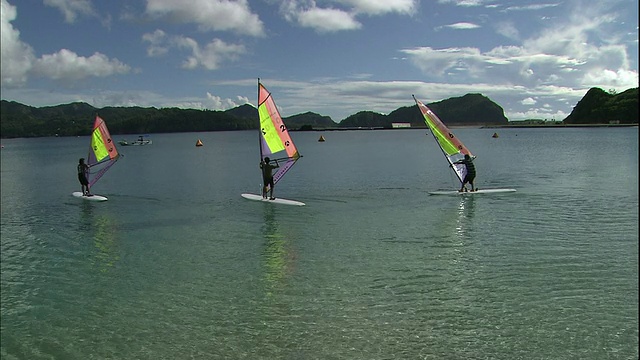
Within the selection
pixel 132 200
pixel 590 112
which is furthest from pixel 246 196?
pixel 590 112

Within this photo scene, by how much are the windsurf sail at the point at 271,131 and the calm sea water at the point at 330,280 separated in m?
2.96

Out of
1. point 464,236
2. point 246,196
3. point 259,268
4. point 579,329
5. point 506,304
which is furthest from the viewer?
point 246,196

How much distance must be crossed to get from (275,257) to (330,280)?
2.67 metres

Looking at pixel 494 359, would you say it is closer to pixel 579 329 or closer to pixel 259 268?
pixel 579 329

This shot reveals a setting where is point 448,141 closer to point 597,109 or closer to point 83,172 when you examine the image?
point 83,172

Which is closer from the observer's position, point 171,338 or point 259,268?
point 171,338

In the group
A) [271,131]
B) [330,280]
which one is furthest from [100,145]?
[330,280]

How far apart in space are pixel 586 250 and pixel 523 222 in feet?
13.3

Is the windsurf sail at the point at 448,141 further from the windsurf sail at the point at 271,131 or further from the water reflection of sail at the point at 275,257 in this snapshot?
the water reflection of sail at the point at 275,257

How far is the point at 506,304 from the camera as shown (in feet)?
31.1

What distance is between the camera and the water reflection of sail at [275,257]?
37.7 ft

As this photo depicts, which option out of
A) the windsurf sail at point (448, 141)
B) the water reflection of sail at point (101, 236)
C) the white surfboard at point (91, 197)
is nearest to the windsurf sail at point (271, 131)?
the windsurf sail at point (448, 141)

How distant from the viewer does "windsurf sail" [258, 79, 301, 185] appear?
75.1ft

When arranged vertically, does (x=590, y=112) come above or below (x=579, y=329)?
above
